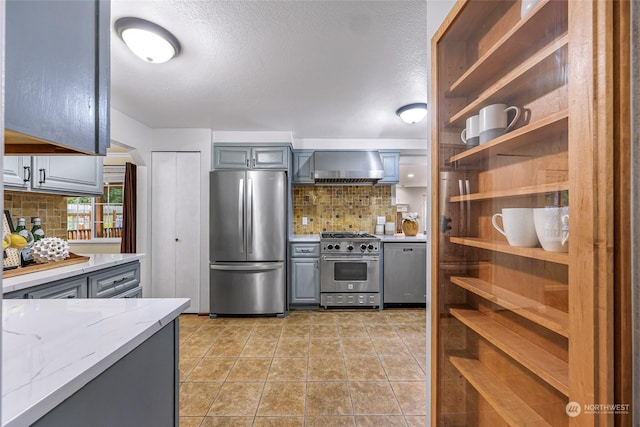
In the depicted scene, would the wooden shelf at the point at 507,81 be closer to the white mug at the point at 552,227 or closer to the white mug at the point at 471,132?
the white mug at the point at 471,132

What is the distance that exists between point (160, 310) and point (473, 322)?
1.14 metres

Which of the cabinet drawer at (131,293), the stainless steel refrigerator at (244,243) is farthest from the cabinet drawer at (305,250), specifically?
the cabinet drawer at (131,293)

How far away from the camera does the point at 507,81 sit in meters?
0.88

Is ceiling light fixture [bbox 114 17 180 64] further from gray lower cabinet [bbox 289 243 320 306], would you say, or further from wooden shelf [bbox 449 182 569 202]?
gray lower cabinet [bbox 289 243 320 306]

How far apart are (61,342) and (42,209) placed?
257 centimetres

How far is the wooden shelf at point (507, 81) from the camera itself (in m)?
0.69

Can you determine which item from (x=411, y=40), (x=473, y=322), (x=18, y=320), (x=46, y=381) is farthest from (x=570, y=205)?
(x=411, y=40)

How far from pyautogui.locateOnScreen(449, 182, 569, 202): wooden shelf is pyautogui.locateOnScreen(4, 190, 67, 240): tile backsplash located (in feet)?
10.3

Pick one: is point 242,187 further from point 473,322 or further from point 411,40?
point 473,322

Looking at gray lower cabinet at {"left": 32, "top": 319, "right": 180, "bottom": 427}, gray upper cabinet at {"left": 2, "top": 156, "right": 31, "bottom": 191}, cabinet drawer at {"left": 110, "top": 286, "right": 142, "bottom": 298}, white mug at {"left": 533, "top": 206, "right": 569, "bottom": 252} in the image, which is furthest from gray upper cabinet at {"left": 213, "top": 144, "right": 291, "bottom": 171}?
white mug at {"left": 533, "top": 206, "right": 569, "bottom": 252}

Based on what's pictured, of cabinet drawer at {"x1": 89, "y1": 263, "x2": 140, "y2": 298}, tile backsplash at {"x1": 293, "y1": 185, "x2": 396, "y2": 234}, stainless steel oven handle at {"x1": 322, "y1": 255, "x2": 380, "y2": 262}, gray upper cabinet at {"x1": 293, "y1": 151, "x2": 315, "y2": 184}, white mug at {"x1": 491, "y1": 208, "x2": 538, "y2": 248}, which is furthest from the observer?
tile backsplash at {"x1": 293, "y1": 185, "x2": 396, "y2": 234}

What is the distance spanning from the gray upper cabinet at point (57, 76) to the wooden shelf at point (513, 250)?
1174mm

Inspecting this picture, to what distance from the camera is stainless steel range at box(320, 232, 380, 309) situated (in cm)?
388

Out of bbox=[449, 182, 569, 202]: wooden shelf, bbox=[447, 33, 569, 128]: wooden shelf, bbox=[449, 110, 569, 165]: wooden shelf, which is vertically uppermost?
bbox=[447, 33, 569, 128]: wooden shelf
